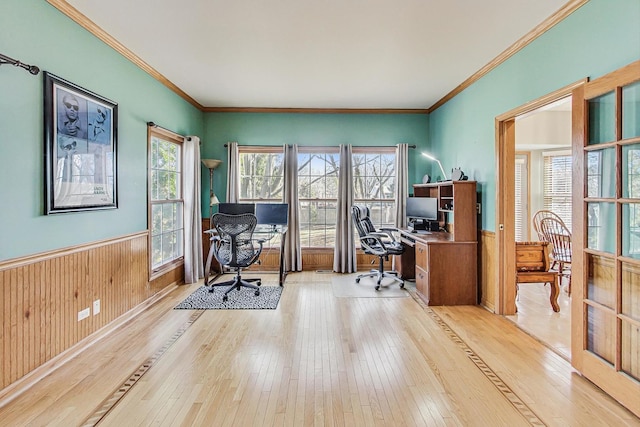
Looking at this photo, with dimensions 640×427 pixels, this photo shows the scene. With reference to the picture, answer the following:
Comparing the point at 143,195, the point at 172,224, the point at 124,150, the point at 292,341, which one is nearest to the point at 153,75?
the point at 124,150

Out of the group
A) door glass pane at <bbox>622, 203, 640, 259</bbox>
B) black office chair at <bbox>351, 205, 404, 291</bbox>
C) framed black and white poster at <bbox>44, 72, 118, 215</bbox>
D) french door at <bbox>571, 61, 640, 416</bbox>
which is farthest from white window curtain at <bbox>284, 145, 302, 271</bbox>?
door glass pane at <bbox>622, 203, 640, 259</bbox>

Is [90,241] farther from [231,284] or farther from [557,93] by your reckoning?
[557,93]

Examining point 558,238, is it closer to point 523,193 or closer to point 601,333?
point 523,193

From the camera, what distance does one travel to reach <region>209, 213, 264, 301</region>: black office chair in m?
3.94

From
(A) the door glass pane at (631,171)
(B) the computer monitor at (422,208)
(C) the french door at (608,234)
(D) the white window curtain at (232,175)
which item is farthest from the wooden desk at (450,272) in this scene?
(D) the white window curtain at (232,175)

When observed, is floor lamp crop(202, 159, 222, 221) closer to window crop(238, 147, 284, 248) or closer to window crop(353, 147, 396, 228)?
window crop(238, 147, 284, 248)

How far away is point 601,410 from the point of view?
1945 millimetres

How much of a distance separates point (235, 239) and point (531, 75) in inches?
136

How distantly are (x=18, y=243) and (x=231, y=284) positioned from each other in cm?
257

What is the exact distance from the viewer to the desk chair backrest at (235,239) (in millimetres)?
3934

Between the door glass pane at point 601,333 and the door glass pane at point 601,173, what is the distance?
0.78 metres

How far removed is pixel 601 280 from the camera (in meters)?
2.17

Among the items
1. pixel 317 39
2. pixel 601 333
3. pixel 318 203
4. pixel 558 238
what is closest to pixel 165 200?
pixel 318 203

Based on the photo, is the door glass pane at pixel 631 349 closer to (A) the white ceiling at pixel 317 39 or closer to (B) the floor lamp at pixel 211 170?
(A) the white ceiling at pixel 317 39
